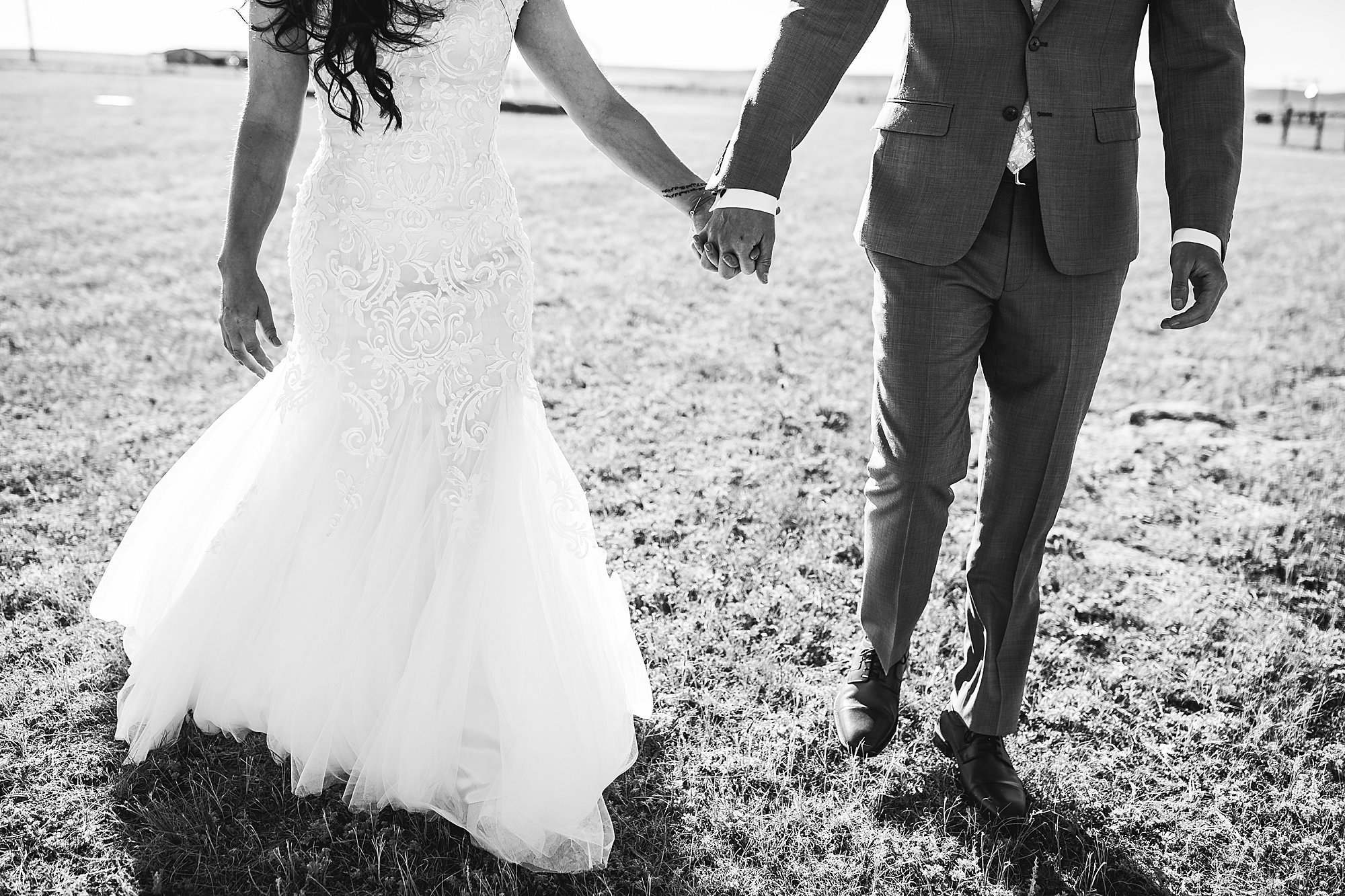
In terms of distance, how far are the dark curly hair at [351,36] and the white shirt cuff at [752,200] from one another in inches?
34.6

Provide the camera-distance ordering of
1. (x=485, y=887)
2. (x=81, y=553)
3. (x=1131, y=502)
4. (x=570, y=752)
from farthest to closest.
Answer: (x=1131, y=502), (x=81, y=553), (x=570, y=752), (x=485, y=887)

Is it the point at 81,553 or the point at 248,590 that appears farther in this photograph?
the point at 81,553

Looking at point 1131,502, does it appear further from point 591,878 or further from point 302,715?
point 302,715

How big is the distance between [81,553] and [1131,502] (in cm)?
483

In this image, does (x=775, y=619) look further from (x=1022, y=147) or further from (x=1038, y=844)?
(x=1022, y=147)

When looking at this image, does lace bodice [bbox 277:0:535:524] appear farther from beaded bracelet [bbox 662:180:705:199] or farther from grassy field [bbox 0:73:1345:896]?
grassy field [bbox 0:73:1345:896]

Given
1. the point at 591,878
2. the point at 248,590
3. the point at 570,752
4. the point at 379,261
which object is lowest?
the point at 591,878

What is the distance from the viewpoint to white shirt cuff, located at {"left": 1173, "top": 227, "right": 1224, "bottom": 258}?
2.48 meters

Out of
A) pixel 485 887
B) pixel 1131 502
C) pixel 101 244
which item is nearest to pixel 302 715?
pixel 485 887

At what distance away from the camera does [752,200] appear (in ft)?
8.24

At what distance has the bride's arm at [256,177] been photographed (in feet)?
8.29

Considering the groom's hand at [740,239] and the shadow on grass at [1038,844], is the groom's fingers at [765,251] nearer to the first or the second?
the groom's hand at [740,239]

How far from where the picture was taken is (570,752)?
2.51 m

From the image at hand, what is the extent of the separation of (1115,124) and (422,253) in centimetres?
181
